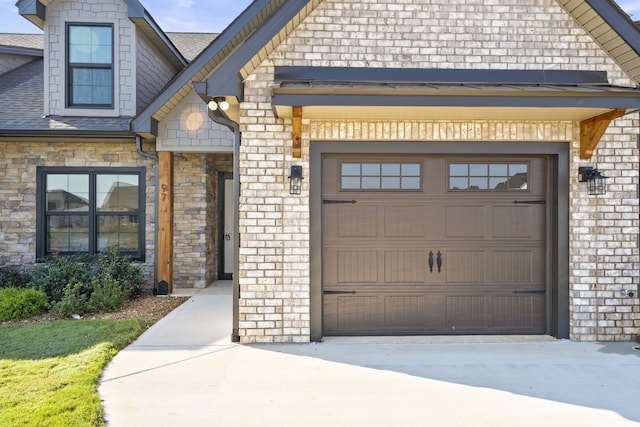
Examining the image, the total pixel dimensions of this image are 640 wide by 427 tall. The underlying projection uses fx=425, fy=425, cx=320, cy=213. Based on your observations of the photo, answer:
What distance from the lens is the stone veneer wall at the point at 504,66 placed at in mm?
5305

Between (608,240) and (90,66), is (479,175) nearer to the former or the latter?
(608,240)

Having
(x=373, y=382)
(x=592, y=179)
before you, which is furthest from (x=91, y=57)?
(x=592, y=179)

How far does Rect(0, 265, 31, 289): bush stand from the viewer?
299 inches

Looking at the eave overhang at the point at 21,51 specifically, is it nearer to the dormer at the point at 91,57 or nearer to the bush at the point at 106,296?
the dormer at the point at 91,57

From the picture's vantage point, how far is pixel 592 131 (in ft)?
17.0

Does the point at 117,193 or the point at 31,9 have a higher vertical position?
the point at 31,9

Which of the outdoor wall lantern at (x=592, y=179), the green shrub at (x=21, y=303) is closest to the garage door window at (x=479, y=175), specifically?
the outdoor wall lantern at (x=592, y=179)

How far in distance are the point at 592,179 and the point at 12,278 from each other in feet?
30.9

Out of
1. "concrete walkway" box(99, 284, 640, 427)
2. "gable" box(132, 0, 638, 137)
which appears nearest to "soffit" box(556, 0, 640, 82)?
"gable" box(132, 0, 638, 137)

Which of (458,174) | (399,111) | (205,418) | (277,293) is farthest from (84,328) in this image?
(458,174)

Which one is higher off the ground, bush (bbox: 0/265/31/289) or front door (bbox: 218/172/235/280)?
front door (bbox: 218/172/235/280)

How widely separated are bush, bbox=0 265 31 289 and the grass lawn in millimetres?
2029

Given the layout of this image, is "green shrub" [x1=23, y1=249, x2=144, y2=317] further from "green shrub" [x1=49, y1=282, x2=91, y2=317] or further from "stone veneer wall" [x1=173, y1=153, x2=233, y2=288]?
"stone veneer wall" [x1=173, y1=153, x2=233, y2=288]

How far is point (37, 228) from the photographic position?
8281mm
